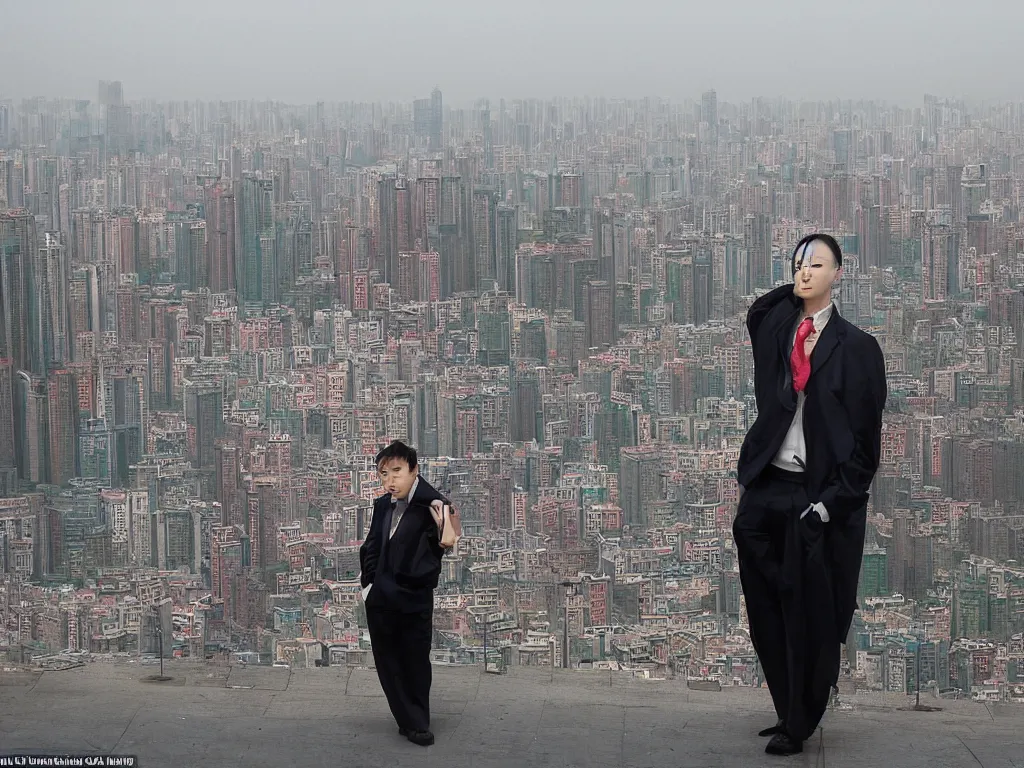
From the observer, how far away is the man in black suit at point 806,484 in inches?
100

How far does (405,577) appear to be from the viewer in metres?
2.67

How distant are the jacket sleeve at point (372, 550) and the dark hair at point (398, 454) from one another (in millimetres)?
114

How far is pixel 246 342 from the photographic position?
7.57 m

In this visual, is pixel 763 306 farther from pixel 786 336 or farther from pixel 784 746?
pixel 784 746

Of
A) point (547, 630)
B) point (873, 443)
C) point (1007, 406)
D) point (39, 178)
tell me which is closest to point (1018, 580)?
point (1007, 406)

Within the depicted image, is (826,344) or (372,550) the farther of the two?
(372,550)

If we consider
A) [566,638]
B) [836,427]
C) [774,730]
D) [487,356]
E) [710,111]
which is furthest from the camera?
[487,356]

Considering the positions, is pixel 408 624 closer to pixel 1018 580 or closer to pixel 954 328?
pixel 1018 580

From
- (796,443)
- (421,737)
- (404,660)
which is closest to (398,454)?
(404,660)

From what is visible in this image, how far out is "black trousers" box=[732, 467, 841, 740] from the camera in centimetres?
255

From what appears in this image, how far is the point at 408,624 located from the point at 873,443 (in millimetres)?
933

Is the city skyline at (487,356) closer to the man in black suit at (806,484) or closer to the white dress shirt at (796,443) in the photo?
the man in black suit at (806,484)

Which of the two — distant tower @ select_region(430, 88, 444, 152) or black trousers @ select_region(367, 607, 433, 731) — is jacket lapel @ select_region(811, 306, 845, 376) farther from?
distant tower @ select_region(430, 88, 444, 152)

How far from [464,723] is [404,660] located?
203 mm
